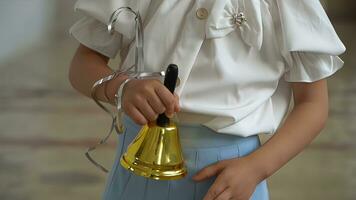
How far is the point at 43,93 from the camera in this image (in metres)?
2.48

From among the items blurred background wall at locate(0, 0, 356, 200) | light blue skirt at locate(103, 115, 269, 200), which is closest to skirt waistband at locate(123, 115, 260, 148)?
light blue skirt at locate(103, 115, 269, 200)

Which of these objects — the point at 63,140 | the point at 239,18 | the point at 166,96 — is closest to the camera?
the point at 166,96

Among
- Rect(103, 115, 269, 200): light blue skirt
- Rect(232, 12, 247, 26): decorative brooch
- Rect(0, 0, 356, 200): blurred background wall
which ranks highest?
Rect(232, 12, 247, 26): decorative brooch

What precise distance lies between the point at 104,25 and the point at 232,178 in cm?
25

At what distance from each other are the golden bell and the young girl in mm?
63

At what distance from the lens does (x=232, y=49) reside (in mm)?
721

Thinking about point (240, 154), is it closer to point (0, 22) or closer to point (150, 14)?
point (150, 14)

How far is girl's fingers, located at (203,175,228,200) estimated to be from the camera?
0.67 metres

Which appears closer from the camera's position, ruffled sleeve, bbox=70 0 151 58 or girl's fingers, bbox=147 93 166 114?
girl's fingers, bbox=147 93 166 114

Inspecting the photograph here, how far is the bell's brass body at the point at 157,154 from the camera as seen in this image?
630 mm

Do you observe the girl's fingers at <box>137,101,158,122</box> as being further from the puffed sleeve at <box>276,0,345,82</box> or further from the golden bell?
the puffed sleeve at <box>276,0,345,82</box>

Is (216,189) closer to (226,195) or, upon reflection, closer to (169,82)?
(226,195)

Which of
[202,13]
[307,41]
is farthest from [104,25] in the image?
[307,41]

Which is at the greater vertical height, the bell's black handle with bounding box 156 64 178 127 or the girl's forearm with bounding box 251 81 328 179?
the bell's black handle with bounding box 156 64 178 127
